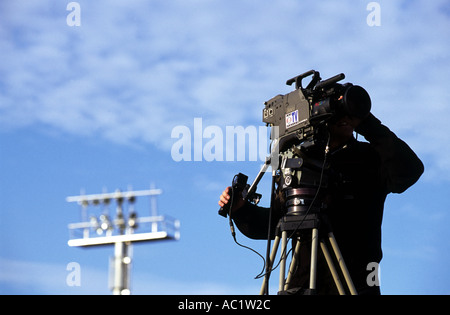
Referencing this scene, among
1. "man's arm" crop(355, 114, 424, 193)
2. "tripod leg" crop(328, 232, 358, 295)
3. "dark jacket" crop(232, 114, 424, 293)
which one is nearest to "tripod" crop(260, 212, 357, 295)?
"tripod leg" crop(328, 232, 358, 295)

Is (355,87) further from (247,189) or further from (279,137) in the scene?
(247,189)

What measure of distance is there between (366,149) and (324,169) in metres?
0.46

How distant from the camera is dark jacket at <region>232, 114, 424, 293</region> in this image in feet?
12.8

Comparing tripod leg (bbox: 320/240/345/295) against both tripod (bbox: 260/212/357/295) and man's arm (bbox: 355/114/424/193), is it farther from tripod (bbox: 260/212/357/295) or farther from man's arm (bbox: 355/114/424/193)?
man's arm (bbox: 355/114/424/193)

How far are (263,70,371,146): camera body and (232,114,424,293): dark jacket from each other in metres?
0.15

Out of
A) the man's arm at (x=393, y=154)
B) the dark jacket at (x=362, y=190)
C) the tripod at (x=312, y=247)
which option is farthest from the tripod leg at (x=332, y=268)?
the man's arm at (x=393, y=154)

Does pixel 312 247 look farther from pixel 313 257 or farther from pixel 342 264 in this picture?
pixel 342 264

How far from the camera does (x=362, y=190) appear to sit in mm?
4125

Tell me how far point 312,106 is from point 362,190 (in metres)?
0.61

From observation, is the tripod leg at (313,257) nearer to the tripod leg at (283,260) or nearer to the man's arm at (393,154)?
the tripod leg at (283,260)

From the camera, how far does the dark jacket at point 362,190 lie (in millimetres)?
3891

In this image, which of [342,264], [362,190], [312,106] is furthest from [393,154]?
[342,264]
